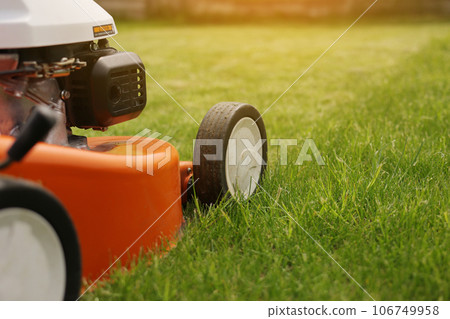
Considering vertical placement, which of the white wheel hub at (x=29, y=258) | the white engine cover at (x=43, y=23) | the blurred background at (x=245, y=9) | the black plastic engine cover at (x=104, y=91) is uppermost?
the white engine cover at (x=43, y=23)

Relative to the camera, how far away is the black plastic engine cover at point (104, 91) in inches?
55.0

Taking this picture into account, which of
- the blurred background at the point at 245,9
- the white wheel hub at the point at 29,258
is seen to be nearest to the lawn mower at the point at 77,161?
the white wheel hub at the point at 29,258

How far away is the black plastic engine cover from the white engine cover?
9cm

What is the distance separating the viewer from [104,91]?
1.40 m

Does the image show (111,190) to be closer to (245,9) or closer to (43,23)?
(43,23)

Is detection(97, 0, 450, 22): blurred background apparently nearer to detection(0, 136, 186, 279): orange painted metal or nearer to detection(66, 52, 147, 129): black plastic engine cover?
detection(66, 52, 147, 129): black plastic engine cover

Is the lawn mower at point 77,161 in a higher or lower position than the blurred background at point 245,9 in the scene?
higher

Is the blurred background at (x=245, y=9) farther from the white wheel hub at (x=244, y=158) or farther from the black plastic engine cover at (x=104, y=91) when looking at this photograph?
the black plastic engine cover at (x=104, y=91)

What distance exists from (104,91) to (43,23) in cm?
22

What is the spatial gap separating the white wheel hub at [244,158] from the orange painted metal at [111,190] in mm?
199

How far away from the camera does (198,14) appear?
11.2 metres

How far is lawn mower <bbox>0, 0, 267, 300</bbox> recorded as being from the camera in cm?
101
